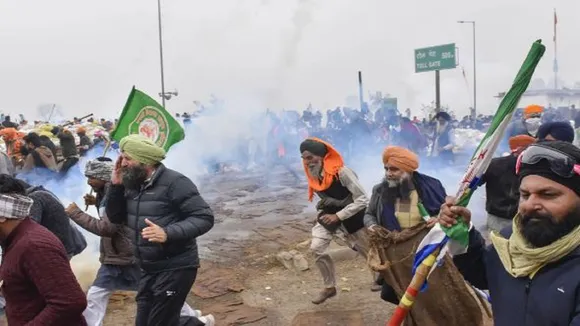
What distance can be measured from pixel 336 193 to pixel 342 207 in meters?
0.14

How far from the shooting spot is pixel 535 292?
1840 millimetres

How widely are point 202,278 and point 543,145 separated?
5.16 meters

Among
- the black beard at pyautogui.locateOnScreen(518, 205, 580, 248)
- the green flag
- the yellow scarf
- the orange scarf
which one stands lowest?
the orange scarf

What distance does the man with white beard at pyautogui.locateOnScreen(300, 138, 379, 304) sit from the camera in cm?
512

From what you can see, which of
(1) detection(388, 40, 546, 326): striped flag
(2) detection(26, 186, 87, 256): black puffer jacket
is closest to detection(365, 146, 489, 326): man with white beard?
(1) detection(388, 40, 546, 326): striped flag

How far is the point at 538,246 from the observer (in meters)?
1.84

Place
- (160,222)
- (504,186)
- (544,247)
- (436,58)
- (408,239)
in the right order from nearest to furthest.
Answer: (544,247)
(160,222)
(408,239)
(504,186)
(436,58)

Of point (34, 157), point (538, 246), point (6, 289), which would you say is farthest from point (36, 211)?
point (34, 157)

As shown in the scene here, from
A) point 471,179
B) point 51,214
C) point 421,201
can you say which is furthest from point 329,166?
point 471,179

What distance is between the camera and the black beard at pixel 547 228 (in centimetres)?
180

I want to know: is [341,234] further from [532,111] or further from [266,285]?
[532,111]

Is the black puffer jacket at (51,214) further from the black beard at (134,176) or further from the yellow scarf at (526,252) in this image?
the yellow scarf at (526,252)

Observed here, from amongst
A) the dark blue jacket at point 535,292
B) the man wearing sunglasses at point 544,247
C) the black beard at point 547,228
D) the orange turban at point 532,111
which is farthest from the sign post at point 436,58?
the black beard at point 547,228

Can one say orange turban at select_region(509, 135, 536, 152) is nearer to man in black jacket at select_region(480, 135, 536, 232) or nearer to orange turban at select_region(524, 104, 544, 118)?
man in black jacket at select_region(480, 135, 536, 232)
